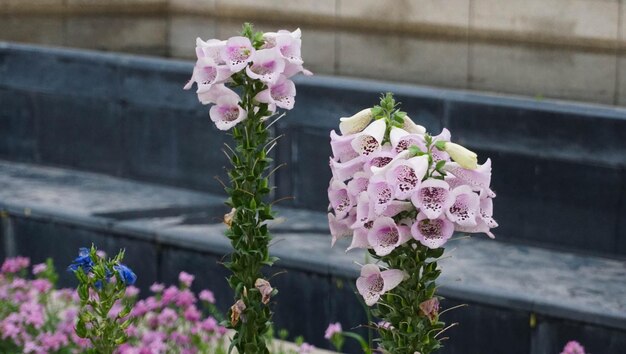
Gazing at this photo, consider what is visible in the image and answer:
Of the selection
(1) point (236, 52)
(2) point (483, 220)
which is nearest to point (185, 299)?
(1) point (236, 52)

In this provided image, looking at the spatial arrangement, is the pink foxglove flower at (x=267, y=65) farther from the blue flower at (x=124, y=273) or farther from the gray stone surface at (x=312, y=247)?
the gray stone surface at (x=312, y=247)

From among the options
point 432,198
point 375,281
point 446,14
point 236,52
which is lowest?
point 446,14

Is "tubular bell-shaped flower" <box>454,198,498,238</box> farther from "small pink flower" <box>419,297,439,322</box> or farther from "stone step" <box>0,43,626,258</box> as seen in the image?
"stone step" <box>0,43,626,258</box>

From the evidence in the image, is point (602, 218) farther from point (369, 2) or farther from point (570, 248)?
point (369, 2)

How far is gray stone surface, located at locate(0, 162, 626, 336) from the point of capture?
6723 millimetres

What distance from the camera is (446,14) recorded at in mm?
12852

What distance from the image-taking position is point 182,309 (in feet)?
20.7

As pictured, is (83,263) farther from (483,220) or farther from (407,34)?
(407,34)

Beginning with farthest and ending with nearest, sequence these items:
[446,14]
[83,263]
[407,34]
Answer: [407,34]
[446,14]
[83,263]

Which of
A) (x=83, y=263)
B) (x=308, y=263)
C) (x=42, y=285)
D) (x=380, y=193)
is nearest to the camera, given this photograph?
(x=380, y=193)

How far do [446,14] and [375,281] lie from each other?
9.58 m

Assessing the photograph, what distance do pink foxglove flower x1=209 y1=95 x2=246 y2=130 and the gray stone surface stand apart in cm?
194

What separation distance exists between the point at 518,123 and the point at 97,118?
3.20m

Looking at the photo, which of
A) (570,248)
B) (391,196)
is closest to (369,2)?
(570,248)
